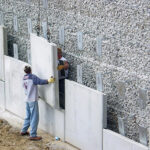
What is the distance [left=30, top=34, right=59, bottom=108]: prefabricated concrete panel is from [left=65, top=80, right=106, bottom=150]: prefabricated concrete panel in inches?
10.2

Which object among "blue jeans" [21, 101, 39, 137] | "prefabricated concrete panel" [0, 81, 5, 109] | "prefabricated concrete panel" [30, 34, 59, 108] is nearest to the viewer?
"prefabricated concrete panel" [30, 34, 59, 108]

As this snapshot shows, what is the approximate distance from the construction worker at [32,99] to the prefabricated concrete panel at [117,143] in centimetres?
157

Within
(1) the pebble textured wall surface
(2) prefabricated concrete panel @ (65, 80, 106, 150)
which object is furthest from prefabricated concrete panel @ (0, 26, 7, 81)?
(2) prefabricated concrete panel @ (65, 80, 106, 150)

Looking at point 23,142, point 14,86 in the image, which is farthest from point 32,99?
point 14,86

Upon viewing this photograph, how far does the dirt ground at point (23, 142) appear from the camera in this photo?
8773 mm

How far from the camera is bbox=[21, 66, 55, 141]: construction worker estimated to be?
8.82m

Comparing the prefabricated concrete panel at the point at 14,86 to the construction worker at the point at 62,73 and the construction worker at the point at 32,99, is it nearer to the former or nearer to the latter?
the construction worker at the point at 32,99

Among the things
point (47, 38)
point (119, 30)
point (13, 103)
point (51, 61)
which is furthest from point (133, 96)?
point (13, 103)

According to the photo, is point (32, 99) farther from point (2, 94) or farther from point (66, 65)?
point (2, 94)

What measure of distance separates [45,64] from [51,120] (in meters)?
1.22

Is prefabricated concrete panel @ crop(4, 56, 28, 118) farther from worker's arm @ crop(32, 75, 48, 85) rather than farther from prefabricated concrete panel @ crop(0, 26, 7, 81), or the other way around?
worker's arm @ crop(32, 75, 48, 85)

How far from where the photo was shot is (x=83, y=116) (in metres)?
8.34

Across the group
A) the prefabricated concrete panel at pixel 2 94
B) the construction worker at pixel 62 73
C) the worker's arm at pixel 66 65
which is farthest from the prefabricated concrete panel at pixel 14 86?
the worker's arm at pixel 66 65

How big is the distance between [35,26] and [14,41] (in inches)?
39.8
